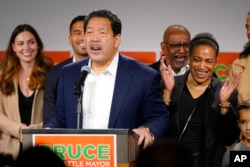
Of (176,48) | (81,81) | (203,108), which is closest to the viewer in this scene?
(81,81)

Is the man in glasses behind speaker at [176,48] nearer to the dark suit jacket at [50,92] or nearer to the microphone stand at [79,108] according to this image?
the dark suit jacket at [50,92]

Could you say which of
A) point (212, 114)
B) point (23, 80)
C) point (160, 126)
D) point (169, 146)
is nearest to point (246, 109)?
point (212, 114)

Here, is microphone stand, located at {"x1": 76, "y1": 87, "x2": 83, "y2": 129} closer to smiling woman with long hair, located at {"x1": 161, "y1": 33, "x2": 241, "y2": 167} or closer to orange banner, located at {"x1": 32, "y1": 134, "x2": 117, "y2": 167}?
orange banner, located at {"x1": 32, "y1": 134, "x2": 117, "y2": 167}

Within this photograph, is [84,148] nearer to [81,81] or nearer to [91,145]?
[91,145]

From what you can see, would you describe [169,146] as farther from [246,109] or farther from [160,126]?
[246,109]

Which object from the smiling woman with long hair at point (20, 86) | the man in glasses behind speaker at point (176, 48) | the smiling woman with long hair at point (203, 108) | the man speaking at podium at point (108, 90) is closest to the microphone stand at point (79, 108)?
the man speaking at podium at point (108, 90)

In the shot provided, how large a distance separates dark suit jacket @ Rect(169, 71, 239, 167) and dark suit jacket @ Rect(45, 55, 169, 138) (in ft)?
1.20

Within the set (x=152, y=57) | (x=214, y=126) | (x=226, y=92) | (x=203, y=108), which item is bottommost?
(x=214, y=126)

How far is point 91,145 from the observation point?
121 inches

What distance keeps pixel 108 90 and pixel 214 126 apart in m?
0.83

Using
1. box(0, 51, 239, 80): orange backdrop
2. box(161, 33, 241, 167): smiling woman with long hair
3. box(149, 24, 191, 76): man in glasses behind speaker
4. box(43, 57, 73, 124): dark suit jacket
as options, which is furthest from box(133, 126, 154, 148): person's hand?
box(0, 51, 239, 80): orange backdrop

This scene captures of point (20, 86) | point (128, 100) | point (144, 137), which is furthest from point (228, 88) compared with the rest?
point (20, 86)

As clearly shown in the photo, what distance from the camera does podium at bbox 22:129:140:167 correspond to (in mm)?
3055

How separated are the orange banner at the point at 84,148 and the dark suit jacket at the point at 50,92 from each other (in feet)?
4.90
